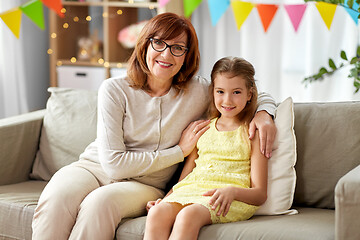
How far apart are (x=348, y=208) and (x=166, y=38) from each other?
87 cm

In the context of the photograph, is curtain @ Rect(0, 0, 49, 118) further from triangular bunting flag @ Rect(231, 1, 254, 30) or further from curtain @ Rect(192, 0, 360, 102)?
triangular bunting flag @ Rect(231, 1, 254, 30)

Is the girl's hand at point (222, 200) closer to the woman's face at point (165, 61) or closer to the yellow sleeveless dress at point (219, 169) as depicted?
the yellow sleeveless dress at point (219, 169)

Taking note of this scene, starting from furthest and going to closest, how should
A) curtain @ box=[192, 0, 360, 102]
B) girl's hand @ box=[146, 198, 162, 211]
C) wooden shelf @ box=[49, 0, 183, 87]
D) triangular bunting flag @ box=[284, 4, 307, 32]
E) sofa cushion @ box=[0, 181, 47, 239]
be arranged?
wooden shelf @ box=[49, 0, 183, 87], curtain @ box=[192, 0, 360, 102], triangular bunting flag @ box=[284, 4, 307, 32], sofa cushion @ box=[0, 181, 47, 239], girl's hand @ box=[146, 198, 162, 211]

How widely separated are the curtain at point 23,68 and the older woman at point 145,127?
5.99ft

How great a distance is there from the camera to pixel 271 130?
6.49 ft

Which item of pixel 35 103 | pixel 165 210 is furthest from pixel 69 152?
pixel 35 103

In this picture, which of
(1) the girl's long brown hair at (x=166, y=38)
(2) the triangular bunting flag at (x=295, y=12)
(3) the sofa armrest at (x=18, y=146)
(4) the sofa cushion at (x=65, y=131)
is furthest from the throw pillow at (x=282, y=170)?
(3) the sofa armrest at (x=18, y=146)

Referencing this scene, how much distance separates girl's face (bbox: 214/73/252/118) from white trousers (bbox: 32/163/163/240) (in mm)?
417

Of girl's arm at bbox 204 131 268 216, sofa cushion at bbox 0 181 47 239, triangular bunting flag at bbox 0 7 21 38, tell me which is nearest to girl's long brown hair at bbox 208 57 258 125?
girl's arm at bbox 204 131 268 216

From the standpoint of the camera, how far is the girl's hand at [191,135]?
2059 millimetres

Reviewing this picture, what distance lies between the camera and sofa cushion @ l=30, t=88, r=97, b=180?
2.44m

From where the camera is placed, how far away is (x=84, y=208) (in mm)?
1882

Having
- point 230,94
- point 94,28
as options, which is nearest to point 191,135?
point 230,94

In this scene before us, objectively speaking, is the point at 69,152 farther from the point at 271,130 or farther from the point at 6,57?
the point at 6,57
